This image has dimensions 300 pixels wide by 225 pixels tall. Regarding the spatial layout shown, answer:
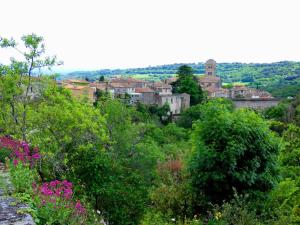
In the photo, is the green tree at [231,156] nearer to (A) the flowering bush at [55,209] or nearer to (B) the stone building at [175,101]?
(A) the flowering bush at [55,209]

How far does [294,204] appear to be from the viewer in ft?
38.6

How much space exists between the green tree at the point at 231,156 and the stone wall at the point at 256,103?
179 ft

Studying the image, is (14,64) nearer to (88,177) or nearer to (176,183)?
(88,177)

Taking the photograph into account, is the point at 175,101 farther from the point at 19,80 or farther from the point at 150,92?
the point at 19,80

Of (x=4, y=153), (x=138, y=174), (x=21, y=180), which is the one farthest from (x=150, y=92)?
(x=21, y=180)

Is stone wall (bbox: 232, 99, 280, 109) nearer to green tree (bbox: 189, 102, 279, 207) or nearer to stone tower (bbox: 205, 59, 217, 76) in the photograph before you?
stone tower (bbox: 205, 59, 217, 76)

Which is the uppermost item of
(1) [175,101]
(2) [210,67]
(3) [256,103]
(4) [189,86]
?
(2) [210,67]

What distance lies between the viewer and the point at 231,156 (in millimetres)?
10289

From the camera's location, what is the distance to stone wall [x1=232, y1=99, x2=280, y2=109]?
64581 millimetres

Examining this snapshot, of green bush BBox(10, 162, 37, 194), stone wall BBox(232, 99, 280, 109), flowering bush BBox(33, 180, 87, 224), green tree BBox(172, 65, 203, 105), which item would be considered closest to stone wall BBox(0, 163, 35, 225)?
green bush BBox(10, 162, 37, 194)

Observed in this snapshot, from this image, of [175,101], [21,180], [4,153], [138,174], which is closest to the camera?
[21,180]

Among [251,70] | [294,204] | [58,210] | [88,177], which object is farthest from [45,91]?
[251,70]

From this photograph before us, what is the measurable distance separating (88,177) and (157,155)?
1434cm

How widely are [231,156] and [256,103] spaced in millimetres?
58003
